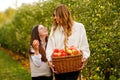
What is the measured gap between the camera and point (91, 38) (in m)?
9.02

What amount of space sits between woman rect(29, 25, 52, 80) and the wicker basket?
952mm

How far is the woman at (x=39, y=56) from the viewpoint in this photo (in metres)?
6.77

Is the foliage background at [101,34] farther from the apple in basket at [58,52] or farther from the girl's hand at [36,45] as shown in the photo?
the apple in basket at [58,52]

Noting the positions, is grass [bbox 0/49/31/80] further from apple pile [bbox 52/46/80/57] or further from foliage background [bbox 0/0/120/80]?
apple pile [bbox 52/46/80/57]

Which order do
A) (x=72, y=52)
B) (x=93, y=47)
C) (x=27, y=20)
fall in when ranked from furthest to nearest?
1. (x=27, y=20)
2. (x=93, y=47)
3. (x=72, y=52)

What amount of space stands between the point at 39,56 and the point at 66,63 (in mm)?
1161

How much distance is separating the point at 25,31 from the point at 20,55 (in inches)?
155

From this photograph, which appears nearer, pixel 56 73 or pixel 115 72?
pixel 56 73

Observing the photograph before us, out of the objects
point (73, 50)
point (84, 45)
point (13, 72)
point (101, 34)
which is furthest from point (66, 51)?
point (13, 72)

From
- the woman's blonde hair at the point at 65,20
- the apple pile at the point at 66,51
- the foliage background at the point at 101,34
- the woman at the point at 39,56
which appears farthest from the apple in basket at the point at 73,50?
the foliage background at the point at 101,34

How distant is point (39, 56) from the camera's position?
22.5 feet

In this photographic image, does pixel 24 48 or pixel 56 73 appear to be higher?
pixel 56 73

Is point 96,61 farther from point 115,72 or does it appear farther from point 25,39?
point 25,39

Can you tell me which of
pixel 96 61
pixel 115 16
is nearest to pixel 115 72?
pixel 96 61
